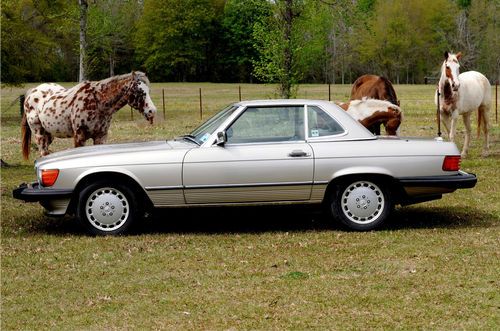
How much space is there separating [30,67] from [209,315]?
98.5 ft

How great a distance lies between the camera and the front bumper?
8.60m

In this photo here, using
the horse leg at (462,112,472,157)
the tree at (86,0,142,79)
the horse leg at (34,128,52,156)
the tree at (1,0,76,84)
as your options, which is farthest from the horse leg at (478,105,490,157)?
the tree at (86,0,142,79)

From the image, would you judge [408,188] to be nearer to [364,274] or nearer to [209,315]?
[364,274]

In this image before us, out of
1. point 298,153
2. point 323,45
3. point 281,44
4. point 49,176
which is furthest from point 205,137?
point 323,45

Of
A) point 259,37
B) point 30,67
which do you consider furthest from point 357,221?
point 30,67

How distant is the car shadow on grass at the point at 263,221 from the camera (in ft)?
30.4

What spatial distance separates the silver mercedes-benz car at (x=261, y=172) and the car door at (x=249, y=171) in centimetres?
1

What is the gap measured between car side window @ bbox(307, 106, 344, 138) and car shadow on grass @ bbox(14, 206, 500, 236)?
3.27ft

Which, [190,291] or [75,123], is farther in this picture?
[75,123]

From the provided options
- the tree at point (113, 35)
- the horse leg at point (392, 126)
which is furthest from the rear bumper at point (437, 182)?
the tree at point (113, 35)

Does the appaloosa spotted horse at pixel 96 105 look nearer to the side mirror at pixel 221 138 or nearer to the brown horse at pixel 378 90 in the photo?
the side mirror at pixel 221 138

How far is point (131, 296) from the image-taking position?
6.52 m

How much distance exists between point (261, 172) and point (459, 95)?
27.8 ft

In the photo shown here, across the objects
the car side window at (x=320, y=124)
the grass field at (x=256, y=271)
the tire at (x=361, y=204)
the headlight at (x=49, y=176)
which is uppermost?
the car side window at (x=320, y=124)
